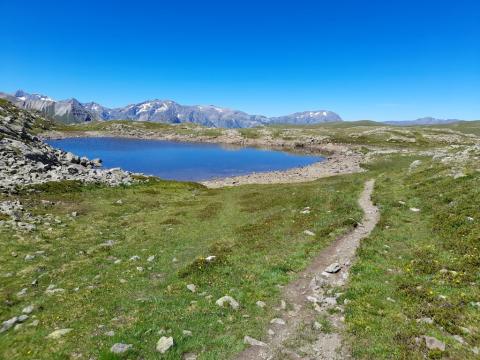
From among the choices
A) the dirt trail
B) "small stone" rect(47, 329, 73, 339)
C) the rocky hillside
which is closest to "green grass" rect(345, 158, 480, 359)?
the dirt trail

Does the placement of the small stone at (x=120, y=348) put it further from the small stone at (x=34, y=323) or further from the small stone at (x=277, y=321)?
the small stone at (x=277, y=321)

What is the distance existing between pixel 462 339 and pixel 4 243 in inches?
1087

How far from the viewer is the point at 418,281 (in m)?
16.4

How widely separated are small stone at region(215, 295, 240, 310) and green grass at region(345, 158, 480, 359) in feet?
16.8

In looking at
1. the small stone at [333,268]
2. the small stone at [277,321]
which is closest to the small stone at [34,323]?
the small stone at [277,321]

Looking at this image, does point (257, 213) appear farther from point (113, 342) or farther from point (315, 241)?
point (113, 342)

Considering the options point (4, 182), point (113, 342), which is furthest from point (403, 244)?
point (4, 182)

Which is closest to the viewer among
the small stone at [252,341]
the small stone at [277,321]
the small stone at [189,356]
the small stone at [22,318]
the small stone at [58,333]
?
the small stone at [189,356]

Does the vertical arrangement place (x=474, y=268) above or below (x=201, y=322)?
above

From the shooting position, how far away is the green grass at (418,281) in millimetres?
12094

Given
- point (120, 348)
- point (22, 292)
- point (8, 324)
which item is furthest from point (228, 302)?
point (22, 292)

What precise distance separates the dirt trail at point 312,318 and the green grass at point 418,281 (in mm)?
741

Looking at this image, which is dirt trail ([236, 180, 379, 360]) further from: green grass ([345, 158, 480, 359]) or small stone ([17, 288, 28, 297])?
small stone ([17, 288, 28, 297])

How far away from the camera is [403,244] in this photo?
22047 millimetres
